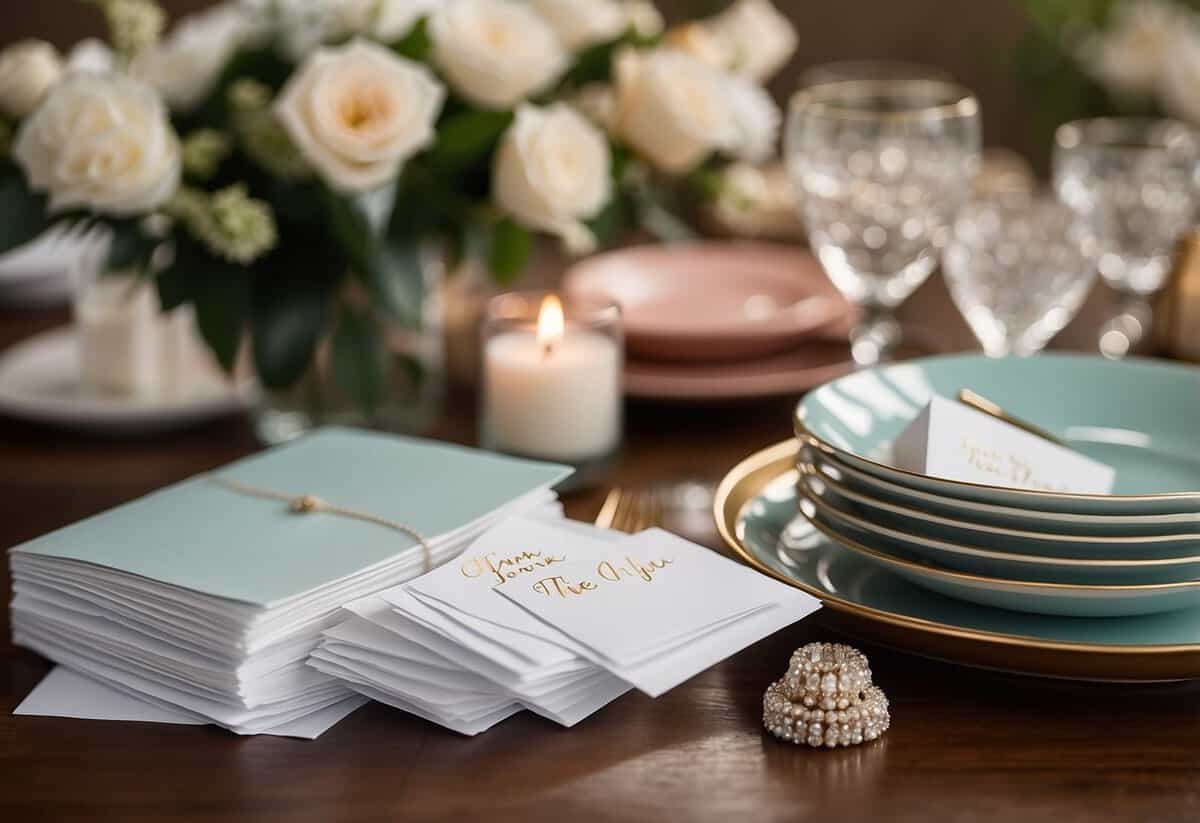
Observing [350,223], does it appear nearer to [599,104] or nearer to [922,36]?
[599,104]

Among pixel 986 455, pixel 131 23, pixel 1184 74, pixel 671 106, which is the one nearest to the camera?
pixel 986 455

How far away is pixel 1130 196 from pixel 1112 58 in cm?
90

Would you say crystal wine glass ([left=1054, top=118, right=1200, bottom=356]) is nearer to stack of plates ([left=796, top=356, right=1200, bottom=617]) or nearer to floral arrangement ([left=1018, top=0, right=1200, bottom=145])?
stack of plates ([left=796, top=356, right=1200, bottom=617])

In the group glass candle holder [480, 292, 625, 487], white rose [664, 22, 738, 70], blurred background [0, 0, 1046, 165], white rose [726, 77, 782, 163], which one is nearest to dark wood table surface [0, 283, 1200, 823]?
glass candle holder [480, 292, 625, 487]

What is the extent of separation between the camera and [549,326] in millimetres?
1055

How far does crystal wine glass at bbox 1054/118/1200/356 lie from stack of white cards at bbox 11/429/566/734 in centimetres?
69

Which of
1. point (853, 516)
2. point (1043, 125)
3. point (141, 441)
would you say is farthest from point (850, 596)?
point (1043, 125)

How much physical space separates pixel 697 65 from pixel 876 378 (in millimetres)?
417

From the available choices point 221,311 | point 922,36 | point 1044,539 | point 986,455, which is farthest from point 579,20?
point 922,36

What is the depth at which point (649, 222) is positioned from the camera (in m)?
1.43

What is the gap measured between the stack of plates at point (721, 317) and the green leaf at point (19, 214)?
0.42m

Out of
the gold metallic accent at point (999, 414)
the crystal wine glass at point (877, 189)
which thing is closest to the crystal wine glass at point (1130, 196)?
the crystal wine glass at point (877, 189)

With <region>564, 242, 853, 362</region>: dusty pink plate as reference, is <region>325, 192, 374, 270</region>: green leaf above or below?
above

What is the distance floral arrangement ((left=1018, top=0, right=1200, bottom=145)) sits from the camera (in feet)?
6.57
